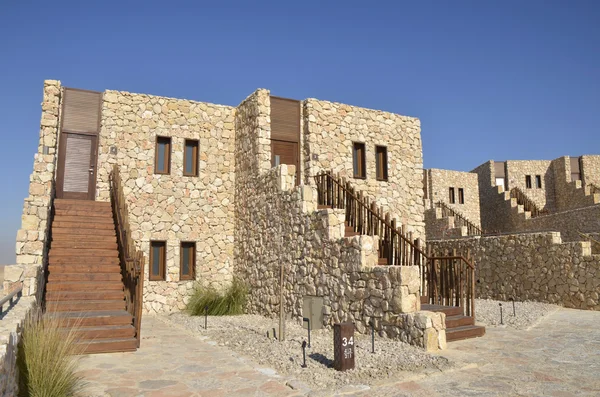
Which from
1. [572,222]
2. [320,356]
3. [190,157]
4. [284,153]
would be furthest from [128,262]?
[572,222]

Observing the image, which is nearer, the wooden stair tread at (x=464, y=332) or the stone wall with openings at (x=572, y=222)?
the wooden stair tread at (x=464, y=332)

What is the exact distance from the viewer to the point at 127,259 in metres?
9.60

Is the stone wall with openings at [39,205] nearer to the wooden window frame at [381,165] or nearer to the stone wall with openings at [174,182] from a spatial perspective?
the stone wall with openings at [174,182]

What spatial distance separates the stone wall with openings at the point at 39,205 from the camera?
9.27m

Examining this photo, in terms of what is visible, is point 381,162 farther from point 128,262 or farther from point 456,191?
point 456,191

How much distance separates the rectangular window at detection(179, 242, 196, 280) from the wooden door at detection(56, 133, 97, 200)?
3.10 metres

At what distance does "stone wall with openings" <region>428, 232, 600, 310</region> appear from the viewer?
13.7 metres

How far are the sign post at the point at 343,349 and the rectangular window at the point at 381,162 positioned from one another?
976 cm

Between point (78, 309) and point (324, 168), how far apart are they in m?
8.35

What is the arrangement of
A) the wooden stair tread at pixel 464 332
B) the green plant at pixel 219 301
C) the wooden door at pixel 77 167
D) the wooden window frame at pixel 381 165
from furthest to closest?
the wooden window frame at pixel 381 165 → the wooden door at pixel 77 167 → the green plant at pixel 219 301 → the wooden stair tread at pixel 464 332

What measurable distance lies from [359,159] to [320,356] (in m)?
9.26

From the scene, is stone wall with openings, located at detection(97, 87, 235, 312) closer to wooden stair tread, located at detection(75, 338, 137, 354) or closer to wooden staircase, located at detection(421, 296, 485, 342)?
wooden stair tread, located at detection(75, 338, 137, 354)

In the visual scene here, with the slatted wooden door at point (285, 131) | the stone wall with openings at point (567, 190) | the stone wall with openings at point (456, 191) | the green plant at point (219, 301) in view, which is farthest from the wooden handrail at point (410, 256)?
the stone wall with openings at point (567, 190)

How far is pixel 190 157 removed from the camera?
48.8ft
